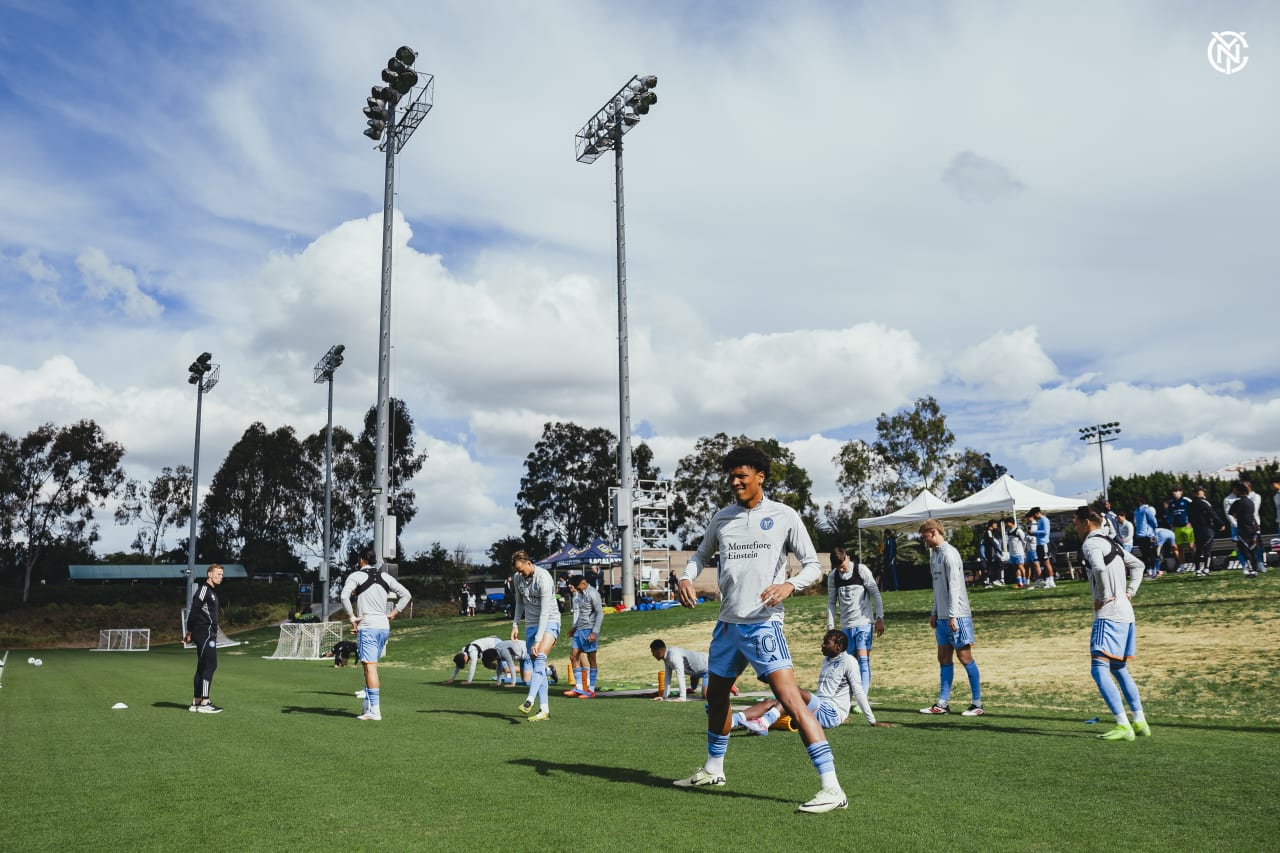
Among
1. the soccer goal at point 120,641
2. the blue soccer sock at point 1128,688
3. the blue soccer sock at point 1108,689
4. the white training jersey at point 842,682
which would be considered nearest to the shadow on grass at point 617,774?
the white training jersey at point 842,682

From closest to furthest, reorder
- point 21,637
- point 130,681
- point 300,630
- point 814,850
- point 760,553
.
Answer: point 814,850, point 760,553, point 130,681, point 300,630, point 21,637

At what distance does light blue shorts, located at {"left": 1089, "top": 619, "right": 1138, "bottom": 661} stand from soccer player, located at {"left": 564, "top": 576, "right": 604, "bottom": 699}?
7412mm

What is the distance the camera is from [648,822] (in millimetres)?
4992

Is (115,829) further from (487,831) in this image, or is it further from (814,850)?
(814,850)

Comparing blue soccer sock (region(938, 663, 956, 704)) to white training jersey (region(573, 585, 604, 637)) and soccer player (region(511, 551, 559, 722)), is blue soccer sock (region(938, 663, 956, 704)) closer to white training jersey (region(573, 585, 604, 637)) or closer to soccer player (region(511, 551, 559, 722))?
soccer player (region(511, 551, 559, 722))

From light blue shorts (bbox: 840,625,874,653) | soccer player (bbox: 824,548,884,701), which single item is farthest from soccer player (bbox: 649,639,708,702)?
light blue shorts (bbox: 840,625,874,653)

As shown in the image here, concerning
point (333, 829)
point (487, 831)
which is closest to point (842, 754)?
point (487, 831)

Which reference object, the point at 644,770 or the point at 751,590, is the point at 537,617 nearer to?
the point at 644,770

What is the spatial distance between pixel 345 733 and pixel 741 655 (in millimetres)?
5462

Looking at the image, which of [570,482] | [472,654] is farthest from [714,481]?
[472,654]

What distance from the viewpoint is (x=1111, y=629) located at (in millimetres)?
8430

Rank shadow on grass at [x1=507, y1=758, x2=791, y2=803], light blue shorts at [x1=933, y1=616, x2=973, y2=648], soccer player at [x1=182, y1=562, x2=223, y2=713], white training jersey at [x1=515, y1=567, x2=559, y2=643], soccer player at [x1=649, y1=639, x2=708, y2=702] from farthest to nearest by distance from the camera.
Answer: soccer player at [x1=649, y1=639, x2=708, y2=702] < soccer player at [x1=182, y1=562, x2=223, y2=713] < white training jersey at [x1=515, y1=567, x2=559, y2=643] < light blue shorts at [x1=933, y1=616, x2=973, y2=648] < shadow on grass at [x1=507, y1=758, x2=791, y2=803]

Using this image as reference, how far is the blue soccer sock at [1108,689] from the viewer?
826 centimetres

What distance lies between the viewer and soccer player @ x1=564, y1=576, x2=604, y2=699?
14.1 meters
